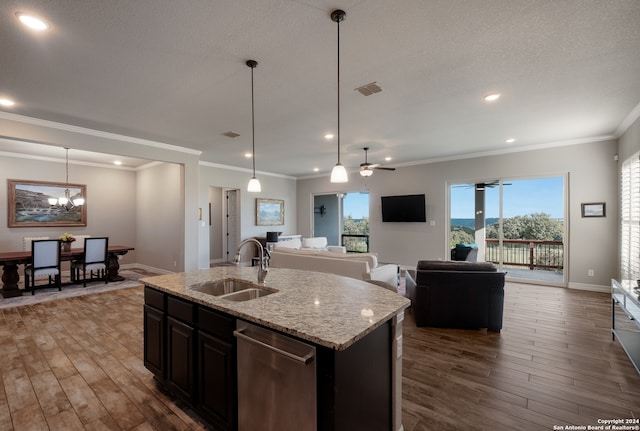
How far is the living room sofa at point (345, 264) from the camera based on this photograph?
379cm

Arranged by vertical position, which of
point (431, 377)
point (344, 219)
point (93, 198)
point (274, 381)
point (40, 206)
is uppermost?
point (93, 198)

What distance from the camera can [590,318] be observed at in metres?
3.83

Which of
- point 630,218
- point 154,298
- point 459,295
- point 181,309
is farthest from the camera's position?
point 630,218

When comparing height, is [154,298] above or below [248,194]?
below

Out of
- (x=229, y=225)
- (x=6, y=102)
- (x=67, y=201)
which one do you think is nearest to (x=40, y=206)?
(x=67, y=201)

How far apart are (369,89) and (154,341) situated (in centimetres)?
326

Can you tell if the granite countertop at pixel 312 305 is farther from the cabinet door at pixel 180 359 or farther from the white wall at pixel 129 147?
the white wall at pixel 129 147

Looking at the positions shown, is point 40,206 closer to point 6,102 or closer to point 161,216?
point 161,216

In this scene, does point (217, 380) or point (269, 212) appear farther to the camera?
point (269, 212)

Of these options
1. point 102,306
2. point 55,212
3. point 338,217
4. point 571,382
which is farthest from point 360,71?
point 55,212

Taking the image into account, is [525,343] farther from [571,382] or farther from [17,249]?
[17,249]

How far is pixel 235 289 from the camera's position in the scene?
2.36m

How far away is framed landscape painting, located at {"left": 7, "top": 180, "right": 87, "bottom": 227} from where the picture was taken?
6.13 m

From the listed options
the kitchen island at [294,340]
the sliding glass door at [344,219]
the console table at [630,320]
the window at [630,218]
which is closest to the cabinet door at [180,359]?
the kitchen island at [294,340]
